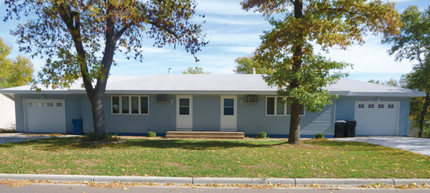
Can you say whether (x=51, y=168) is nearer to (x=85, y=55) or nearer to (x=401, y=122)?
(x=85, y=55)

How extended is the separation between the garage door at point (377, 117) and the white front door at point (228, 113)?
6.93m

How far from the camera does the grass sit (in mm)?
5277

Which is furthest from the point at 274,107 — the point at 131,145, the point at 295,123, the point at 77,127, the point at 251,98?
the point at 77,127

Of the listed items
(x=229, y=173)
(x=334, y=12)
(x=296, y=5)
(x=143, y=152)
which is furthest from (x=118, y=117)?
(x=334, y=12)

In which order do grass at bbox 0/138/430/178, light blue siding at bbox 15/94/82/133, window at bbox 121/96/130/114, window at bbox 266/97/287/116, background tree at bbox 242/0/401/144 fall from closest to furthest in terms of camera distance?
grass at bbox 0/138/430/178
background tree at bbox 242/0/401/144
window at bbox 266/97/287/116
window at bbox 121/96/130/114
light blue siding at bbox 15/94/82/133

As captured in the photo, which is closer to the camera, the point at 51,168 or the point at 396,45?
the point at 51,168

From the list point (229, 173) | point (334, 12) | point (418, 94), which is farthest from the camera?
point (418, 94)

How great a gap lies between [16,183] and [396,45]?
2274 cm

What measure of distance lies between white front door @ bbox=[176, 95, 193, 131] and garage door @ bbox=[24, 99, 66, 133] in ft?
22.6

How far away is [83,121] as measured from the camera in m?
12.8

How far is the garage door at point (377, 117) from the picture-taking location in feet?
41.7

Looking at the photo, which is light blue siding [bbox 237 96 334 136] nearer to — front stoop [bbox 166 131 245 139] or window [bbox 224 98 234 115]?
window [bbox 224 98 234 115]

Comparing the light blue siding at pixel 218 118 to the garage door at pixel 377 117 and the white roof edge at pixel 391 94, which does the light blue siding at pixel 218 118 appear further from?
the white roof edge at pixel 391 94

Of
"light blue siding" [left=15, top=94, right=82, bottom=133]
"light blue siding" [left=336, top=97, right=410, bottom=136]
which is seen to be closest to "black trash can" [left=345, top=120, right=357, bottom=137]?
"light blue siding" [left=336, top=97, right=410, bottom=136]
